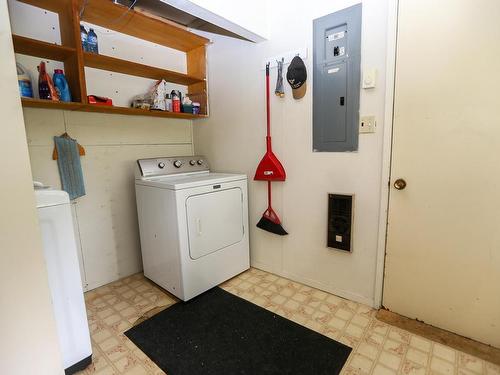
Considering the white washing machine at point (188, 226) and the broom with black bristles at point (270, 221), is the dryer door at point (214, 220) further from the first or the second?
the broom with black bristles at point (270, 221)

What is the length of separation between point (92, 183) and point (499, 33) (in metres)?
2.78

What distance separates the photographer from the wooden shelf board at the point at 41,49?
1.62 m

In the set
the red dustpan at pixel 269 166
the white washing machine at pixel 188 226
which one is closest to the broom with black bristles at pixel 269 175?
the red dustpan at pixel 269 166

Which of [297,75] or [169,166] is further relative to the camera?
[169,166]

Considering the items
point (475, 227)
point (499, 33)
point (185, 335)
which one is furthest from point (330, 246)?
point (499, 33)

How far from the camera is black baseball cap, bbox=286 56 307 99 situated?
6.35 feet

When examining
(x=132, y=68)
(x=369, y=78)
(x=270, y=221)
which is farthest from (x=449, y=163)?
(x=132, y=68)

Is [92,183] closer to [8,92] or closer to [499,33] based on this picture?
[8,92]

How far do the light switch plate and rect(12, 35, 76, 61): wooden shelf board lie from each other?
6.29ft

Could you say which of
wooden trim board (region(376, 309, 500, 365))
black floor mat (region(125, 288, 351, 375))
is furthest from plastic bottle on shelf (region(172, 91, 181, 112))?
wooden trim board (region(376, 309, 500, 365))

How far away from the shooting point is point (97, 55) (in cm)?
188

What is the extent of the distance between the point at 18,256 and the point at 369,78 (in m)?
1.98

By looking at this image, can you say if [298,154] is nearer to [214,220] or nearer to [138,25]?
[214,220]

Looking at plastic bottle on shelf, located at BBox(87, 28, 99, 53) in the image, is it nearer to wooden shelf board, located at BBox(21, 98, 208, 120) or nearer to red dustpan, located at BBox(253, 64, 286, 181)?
wooden shelf board, located at BBox(21, 98, 208, 120)
